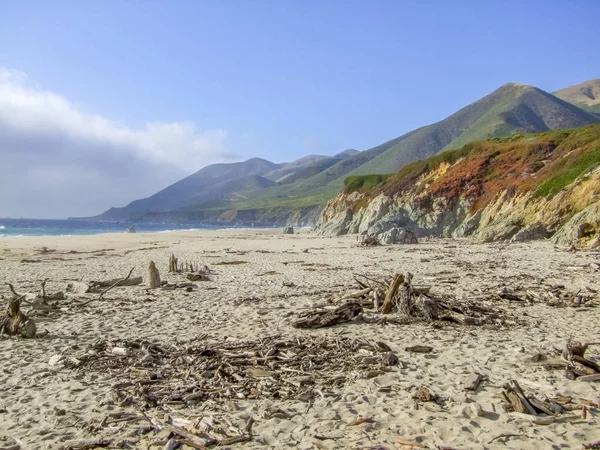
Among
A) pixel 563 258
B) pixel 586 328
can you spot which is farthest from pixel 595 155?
pixel 586 328

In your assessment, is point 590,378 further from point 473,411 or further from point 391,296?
point 391,296

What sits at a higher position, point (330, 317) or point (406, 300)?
point (406, 300)

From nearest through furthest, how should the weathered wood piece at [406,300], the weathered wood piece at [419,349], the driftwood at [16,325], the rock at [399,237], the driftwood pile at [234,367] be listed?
the driftwood pile at [234,367] < the weathered wood piece at [419,349] < the driftwood at [16,325] < the weathered wood piece at [406,300] < the rock at [399,237]

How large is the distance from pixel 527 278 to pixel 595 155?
23309 millimetres

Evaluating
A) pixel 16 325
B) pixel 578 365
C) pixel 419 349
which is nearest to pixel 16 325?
pixel 16 325

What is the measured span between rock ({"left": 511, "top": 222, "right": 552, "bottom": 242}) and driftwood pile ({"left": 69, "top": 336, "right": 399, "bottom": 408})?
25.9 m

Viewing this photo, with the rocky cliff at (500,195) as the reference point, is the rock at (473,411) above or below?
below

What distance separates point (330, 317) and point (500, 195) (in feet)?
111

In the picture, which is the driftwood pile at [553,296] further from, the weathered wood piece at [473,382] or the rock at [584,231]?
the rock at [584,231]

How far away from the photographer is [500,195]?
38.7 meters

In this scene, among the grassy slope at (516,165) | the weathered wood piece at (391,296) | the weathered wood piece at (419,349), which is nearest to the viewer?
the weathered wood piece at (419,349)

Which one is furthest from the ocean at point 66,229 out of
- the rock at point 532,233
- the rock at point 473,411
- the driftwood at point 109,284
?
the rock at point 473,411

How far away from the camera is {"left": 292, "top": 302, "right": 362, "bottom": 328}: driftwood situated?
9.48 m

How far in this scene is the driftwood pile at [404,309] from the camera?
959cm
